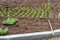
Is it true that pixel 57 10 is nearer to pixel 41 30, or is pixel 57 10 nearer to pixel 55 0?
pixel 55 0

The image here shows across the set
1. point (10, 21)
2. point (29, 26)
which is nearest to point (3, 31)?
point (10, 21)

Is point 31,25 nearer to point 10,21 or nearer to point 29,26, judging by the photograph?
point 29,26

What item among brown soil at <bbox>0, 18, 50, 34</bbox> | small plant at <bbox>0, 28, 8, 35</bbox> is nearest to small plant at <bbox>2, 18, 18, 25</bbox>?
brown soil at <bbox>0, 18, 50, 34</bbox>

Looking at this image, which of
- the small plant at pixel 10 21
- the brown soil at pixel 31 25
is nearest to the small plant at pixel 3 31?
the brown soil at pixel 31 25

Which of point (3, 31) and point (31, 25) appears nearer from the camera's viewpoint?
point (3, 31)

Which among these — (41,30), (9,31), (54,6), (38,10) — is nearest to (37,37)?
(41,30)

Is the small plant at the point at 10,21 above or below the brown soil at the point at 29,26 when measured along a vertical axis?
above

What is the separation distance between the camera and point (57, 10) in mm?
4371

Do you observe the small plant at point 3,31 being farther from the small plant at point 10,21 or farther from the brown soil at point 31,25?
the small plant at point 10,21

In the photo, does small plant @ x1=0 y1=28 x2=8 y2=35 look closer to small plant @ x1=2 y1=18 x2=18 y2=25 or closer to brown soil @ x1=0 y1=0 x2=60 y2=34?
brown soil @ x1=0 y1=0 x2=60 y2=34

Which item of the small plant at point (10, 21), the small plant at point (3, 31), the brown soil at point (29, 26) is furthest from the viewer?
the small plant at point (10, 21)

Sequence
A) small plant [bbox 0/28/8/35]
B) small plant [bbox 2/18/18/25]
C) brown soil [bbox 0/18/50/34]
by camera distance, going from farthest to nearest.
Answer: small plant [bbox 2/18/18/25] < brown soil [bbox 0/18/50/34] < small plant [bbox 0/28/8/35]

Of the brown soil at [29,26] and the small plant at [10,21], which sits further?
the small plant at [10,21]

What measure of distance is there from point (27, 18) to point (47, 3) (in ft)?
2.65
